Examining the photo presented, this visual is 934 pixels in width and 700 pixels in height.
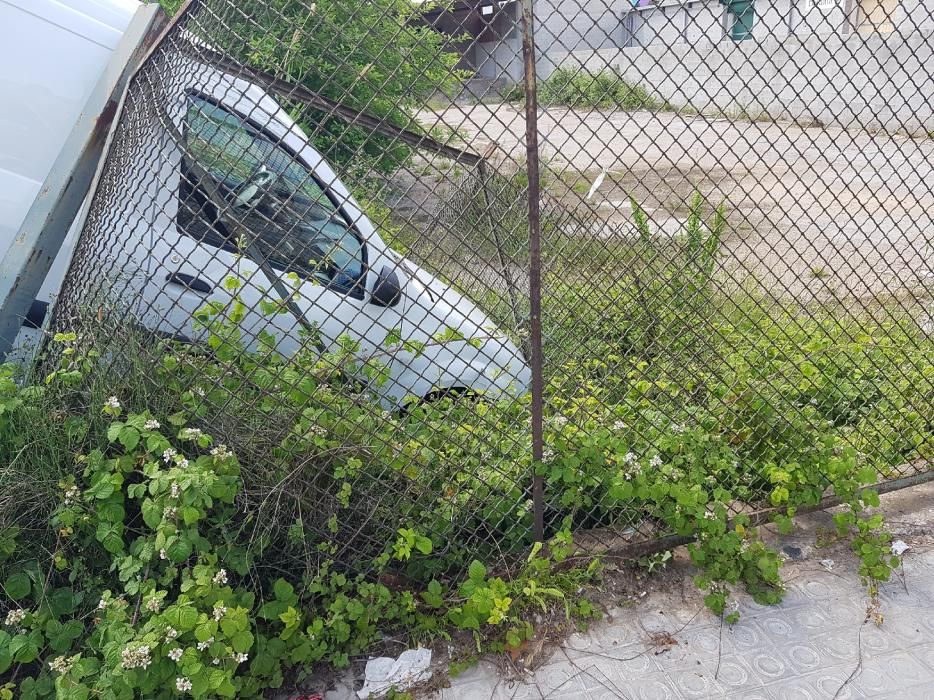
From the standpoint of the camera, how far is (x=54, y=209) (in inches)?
99.6

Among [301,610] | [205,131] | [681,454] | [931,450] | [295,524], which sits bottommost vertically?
[301,610]

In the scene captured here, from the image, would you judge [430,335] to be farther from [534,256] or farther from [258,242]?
[258,242]

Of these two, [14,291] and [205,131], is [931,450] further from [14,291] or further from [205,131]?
[14,291]

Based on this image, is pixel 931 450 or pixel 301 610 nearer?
pixel 301 610

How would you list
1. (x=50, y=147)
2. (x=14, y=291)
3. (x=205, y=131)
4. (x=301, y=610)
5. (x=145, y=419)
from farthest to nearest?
(x=50, y=147)
(x=205, y=131)
(x=14, y=291)
(x=301, y=610)
(x=145, y=419)

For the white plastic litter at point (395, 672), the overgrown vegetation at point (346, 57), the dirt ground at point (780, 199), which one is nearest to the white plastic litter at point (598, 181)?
the dirt ground at point (780, 199)

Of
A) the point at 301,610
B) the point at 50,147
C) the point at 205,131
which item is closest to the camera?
the point at 301,610

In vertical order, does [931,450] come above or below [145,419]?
above

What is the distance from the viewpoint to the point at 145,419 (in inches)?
81.1

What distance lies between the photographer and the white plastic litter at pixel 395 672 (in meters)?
2.16

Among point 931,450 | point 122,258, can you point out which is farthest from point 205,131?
point 931,450

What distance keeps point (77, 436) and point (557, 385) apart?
1573mm

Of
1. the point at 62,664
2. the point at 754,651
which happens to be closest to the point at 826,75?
the point at 754,651

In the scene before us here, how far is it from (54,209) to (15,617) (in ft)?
4.55
